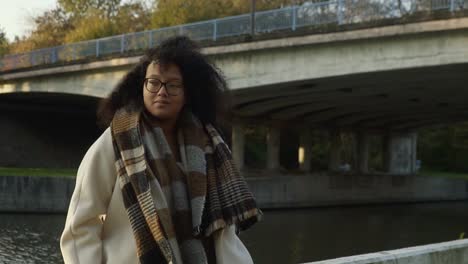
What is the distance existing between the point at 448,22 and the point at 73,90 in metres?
14.6

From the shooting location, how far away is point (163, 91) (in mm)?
2139

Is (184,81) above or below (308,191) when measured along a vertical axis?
above

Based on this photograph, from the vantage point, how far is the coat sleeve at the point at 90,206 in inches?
77.2

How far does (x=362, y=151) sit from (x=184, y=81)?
32579 millimetres

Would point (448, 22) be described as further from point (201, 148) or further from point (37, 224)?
point (201, 148)

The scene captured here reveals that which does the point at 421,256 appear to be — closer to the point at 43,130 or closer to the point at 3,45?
the point at 43,130

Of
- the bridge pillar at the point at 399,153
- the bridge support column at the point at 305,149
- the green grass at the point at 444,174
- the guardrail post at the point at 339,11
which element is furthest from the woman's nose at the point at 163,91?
the green grass at the point at 444,174

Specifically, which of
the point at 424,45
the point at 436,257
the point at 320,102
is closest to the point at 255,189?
the point at 320,102

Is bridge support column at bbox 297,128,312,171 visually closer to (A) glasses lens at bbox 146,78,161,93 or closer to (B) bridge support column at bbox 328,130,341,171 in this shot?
(B) bridge support column at bbox 328,130,341,171

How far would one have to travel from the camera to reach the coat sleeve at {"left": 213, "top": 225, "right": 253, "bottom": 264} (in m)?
2.09

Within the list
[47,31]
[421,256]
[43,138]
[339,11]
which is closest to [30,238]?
[339,11]

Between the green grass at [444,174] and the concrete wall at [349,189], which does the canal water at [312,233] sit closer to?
the concrete wall at [349,189]

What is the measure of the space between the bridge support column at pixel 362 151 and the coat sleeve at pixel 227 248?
107ft

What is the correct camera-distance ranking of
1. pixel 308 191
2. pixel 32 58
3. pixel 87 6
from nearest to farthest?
pixel 32 58
pixel 308 191
pixel 87 6
